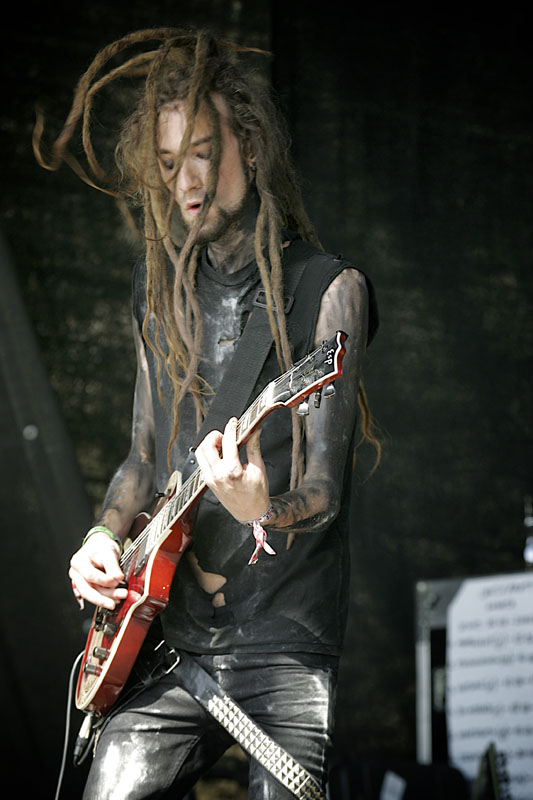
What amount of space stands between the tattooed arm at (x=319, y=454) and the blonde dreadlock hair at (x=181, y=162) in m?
0.15

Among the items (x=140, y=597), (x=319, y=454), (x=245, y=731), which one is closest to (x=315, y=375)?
(x=319, y=454)

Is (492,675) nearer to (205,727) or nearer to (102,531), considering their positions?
(205,727)

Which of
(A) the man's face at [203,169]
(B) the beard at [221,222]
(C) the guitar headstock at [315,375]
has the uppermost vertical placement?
(A) the man's face at [203,169]

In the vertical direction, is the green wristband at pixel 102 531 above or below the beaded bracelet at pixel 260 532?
below

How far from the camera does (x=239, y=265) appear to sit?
7.91 ft

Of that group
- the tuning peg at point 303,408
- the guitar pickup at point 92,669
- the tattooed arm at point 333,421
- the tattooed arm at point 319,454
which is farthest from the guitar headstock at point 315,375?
the guitar pickup at point 92,669

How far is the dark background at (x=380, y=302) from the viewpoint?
13.3ft

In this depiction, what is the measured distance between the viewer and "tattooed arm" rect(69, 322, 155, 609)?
2.16m

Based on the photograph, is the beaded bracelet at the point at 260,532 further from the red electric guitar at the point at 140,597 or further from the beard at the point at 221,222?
the beard at the point at 221,222

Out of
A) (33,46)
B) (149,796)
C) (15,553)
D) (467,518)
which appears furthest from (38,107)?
(149,796)

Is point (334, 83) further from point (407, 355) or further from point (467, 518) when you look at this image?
point (467, 518)

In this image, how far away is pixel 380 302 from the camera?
14.6 feet

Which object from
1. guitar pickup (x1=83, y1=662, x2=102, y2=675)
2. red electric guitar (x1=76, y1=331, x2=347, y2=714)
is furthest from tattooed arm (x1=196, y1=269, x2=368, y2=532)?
guitar pickup (x1=83, y1=662, x2=102, y2=675)

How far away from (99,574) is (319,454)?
0.55 m
